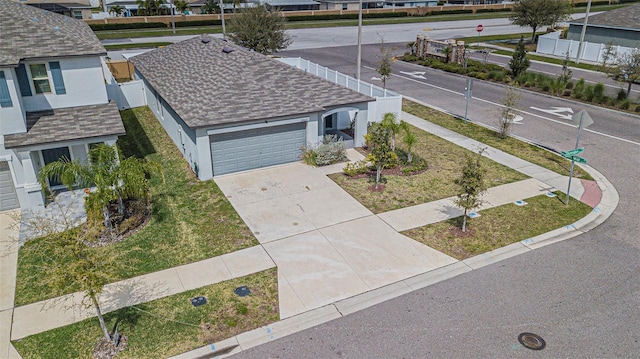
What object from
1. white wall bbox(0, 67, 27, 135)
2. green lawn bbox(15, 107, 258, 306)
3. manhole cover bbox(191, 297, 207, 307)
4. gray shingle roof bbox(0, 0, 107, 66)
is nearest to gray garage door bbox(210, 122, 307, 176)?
green lawn bbox(15, 107, 258, 306)

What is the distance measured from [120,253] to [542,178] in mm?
15968

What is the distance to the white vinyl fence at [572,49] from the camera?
39.2 m

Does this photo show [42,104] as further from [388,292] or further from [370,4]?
[370,4]

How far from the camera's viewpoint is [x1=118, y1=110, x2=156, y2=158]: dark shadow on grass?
21.4 m

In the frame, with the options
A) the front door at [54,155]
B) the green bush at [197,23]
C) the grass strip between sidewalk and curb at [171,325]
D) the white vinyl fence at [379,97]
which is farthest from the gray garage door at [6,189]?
the green bush at [197,23]

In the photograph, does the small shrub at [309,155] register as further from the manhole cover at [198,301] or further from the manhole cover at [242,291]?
the manhole cover at [198,301]

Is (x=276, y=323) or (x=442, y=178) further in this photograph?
(x=442, y=178)

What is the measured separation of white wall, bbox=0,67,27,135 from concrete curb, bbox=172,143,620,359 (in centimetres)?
1111

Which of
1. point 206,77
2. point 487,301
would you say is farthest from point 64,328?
point 206,77

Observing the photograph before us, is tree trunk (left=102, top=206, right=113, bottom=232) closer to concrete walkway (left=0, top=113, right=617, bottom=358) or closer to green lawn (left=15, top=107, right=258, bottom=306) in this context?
green lawn (left=15, top=107, right=258, bottom=306)

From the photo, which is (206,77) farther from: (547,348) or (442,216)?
(547,348)

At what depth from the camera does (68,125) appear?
17047 millimetres

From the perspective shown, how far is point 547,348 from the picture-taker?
10.2 meters

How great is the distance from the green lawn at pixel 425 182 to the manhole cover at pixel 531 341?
6645 millimetres
